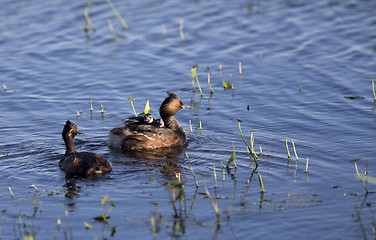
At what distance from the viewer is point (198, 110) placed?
13.4 meters

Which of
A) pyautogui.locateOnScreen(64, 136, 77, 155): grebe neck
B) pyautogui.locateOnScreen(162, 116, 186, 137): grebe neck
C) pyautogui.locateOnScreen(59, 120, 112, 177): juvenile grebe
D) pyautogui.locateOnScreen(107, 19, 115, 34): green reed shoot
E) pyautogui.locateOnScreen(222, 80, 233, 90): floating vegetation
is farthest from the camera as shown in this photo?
pyautogui.locateOnScreen(107, 19, 115, 34): green reed shoot

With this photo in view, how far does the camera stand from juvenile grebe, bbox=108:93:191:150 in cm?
1144

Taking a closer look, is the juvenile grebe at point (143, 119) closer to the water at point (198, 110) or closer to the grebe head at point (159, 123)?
the grebe head at point (159, 123)

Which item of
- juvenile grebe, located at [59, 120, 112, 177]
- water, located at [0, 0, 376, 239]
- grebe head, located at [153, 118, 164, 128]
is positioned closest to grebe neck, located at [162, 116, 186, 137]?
grebe head, located at [153, 118, 164, 128]

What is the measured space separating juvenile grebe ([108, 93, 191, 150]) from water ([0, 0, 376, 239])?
0.94ft

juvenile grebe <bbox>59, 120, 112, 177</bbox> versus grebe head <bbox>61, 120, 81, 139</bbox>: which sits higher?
grebe head <bbox>61, 120, 81, 139</bbox>

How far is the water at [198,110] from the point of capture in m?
8.02

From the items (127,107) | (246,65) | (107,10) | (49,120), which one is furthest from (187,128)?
(107,10)

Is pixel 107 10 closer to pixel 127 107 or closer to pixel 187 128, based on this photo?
pixel 127 107

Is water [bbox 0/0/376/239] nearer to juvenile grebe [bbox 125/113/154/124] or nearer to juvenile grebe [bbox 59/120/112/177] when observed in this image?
juvenile grebe [bbox 59/120/112/177]

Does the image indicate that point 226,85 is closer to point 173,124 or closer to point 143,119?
point 173,124

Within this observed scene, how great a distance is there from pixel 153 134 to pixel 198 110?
197cm

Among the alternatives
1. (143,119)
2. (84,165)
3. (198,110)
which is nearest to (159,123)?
(143,119)

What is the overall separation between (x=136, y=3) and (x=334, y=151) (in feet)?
42.0
